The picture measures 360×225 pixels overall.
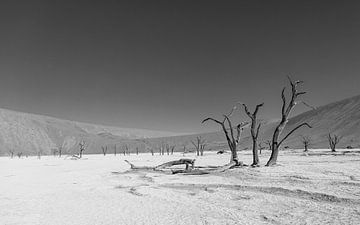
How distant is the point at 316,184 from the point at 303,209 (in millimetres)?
4031

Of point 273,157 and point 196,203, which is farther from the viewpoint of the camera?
point 273,157

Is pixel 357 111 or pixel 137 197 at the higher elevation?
pixel 357 111

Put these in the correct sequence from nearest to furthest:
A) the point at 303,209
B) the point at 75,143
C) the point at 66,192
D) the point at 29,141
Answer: the point at 303,209 → the point at 66,192 → the point at 29,141 → the point at 75,143

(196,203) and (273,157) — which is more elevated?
(273,157)

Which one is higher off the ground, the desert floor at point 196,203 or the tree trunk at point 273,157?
the tree trunk at point 273,157

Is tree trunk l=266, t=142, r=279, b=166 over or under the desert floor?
over

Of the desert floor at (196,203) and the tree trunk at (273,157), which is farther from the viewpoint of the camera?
the tree trunk at (273,157)

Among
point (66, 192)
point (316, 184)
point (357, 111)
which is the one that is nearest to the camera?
point (316, 184)

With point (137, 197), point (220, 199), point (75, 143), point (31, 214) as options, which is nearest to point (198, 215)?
point (220, 199)

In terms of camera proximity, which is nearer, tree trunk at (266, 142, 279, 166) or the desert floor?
Answer: the desert floor

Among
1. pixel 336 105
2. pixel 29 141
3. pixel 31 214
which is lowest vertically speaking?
pixel 31 214

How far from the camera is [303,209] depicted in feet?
27.3

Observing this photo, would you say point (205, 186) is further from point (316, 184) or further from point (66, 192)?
point (66, 192)

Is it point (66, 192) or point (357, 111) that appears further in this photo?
point (357, 111)
